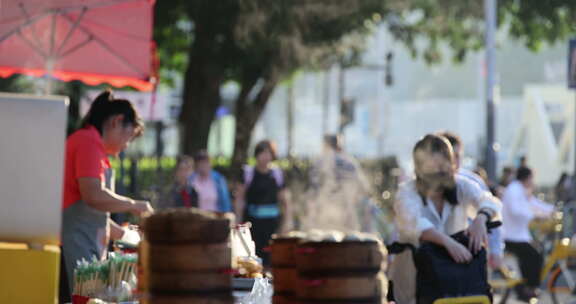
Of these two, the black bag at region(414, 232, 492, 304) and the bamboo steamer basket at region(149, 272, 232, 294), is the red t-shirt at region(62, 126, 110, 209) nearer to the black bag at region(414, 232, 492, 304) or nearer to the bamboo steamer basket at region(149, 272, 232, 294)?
the black bag at region(414, 232, 492, 304)

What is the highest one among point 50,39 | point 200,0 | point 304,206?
point 200,0

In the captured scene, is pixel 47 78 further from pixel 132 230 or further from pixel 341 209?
pixel 341 209

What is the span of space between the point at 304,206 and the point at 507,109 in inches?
2262

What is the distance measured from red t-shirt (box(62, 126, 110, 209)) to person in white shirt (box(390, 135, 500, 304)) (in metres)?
1.52

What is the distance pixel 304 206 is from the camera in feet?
75.7

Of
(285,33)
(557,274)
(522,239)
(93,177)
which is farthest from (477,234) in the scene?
(285,33)

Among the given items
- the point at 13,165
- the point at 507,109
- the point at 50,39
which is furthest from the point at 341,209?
the point at 507,109

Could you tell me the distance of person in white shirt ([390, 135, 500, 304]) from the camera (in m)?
5.91

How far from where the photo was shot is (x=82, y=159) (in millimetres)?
6055

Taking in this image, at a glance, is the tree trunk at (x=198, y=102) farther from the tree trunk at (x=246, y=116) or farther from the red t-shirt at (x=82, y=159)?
the red t-shirt at (x=82, y=159)

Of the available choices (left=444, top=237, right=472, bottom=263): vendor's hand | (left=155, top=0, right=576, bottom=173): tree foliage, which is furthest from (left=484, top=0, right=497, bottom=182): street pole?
(left=444, top=237, right=472, bottom=263): vendor's hand

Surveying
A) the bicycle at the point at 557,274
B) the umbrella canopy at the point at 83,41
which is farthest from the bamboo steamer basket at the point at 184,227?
the bicycle at the point at 557,274

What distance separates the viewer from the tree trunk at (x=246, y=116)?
23.4 metres

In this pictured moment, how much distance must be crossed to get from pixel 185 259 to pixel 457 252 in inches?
112
